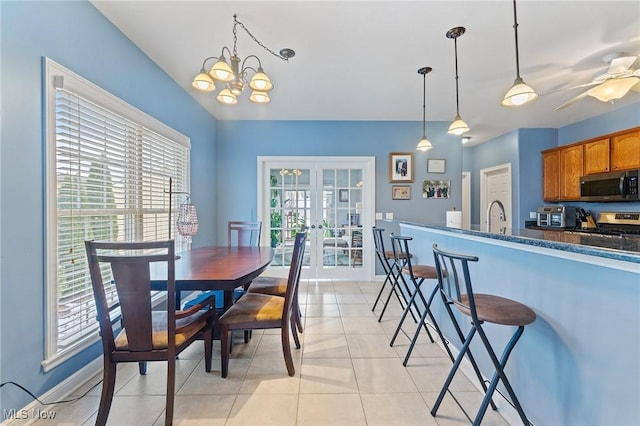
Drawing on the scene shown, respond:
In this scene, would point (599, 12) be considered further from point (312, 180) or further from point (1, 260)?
point (1, 260)

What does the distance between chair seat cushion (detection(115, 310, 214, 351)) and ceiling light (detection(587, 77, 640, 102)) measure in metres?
3.65

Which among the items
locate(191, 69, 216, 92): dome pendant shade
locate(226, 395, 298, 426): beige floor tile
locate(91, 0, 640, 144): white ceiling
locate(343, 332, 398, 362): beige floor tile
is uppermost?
locate(91, 0, 640, 144): white ceiling

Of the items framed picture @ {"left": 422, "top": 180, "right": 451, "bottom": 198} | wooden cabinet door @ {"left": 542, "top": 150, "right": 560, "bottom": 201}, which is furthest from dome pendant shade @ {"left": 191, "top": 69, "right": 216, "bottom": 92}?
wooden cabinet door @ {"left": 542, "top": 150, "right": 560, "bottom": 201}

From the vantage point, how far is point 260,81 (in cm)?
208

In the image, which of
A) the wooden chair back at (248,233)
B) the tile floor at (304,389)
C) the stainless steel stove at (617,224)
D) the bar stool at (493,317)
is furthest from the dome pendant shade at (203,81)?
the stainless steel stove at (617,224)

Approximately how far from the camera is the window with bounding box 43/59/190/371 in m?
1.65

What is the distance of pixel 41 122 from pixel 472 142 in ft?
20.5

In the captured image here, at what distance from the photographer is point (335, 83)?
3.10 metres

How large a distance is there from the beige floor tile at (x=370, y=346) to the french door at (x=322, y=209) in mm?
1939

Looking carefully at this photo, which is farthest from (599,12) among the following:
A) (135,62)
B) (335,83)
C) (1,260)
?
(1,260)

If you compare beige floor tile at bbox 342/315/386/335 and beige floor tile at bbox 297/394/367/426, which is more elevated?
beige floor tile at bbox 342/315/386/335

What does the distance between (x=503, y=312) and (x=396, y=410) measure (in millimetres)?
868

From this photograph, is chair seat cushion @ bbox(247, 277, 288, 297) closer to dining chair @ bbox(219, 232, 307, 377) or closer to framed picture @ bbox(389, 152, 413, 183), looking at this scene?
dining chair @ bbox(219, 232, 307, 377)

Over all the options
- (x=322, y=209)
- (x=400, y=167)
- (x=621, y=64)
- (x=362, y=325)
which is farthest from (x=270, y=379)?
(x=621, y=64)
